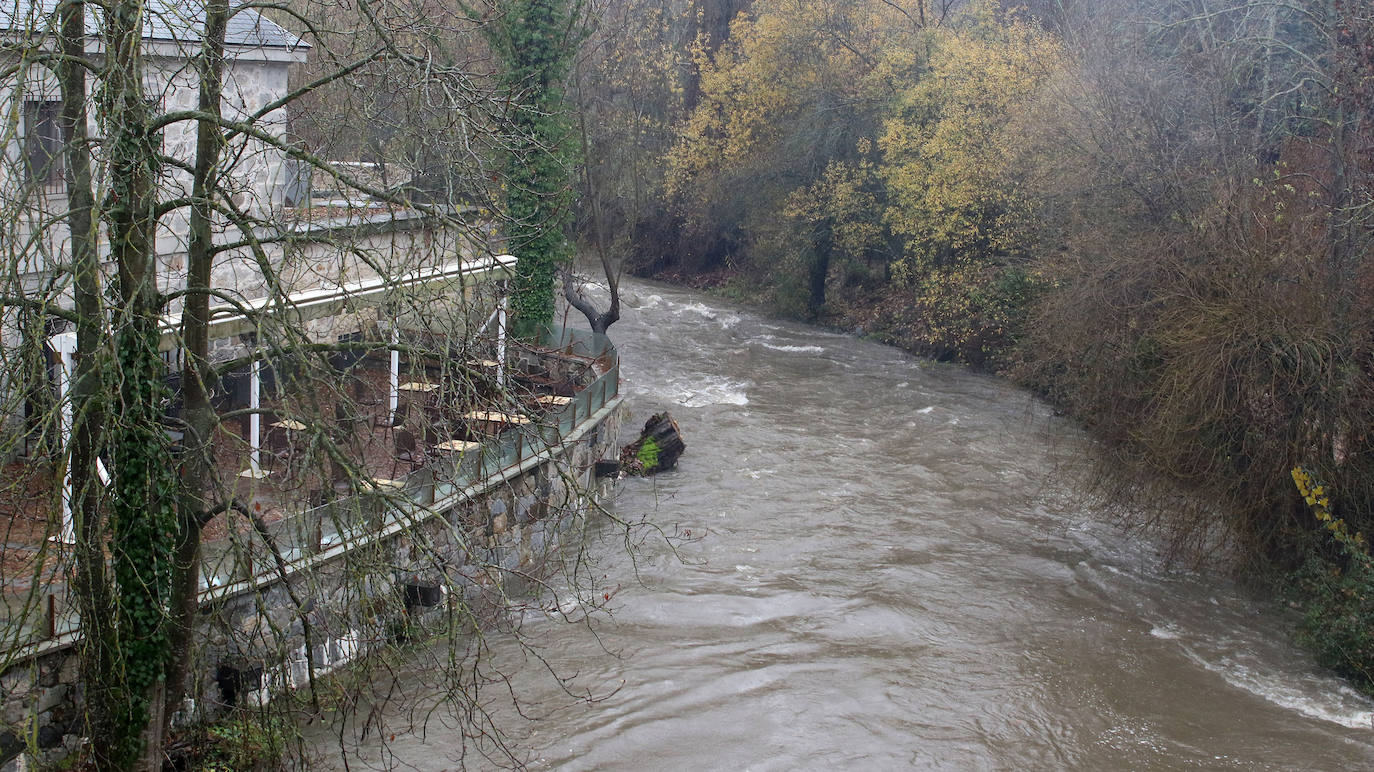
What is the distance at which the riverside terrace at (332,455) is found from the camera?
22.7 feet

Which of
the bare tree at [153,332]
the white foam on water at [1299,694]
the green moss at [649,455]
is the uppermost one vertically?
the bare tree at [153,332]

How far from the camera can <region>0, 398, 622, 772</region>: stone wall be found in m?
7.09

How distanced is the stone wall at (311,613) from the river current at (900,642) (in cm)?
97

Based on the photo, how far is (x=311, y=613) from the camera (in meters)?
11.3

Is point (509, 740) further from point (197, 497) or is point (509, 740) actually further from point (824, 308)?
point (824, 308)

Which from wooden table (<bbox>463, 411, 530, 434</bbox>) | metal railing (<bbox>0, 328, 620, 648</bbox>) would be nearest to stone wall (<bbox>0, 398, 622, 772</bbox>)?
metal railing (<bbox>0, 328, 620, 648</bbox>)

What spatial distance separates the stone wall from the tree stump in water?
3.74m

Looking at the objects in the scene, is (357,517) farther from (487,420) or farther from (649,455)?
(649,455)

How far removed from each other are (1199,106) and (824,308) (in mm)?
18112

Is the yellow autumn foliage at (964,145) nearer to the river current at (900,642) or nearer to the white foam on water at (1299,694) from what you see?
the river current at (900,642)

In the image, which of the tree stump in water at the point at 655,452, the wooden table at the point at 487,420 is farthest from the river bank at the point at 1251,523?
the wooden table at the point at 487,420

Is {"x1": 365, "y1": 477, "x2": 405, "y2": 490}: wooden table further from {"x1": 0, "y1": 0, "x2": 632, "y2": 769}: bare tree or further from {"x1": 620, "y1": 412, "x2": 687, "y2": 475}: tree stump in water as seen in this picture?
{"x1": 620, "y1": 412, "x2": 687, "y2": 475}: tree stump in water

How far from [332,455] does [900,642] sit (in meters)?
8.40

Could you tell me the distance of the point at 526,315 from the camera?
21.1m
